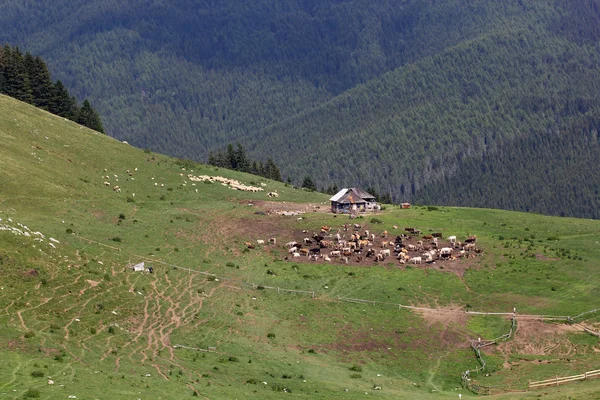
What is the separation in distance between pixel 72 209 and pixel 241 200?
98.4 ft

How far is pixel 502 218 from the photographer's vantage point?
5315 inches

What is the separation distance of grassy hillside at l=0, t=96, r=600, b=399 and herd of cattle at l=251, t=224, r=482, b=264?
4.53 ft

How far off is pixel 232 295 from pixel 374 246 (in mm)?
24809

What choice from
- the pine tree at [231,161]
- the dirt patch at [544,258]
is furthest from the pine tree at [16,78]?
the dirt patch at [544,258]

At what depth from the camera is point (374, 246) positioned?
114312mm

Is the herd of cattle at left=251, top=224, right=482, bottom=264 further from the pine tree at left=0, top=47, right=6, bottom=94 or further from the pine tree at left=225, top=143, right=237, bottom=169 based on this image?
the pine tree at left=225, top=143, right=237, bottom=169

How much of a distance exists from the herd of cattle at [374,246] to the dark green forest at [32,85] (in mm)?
62886

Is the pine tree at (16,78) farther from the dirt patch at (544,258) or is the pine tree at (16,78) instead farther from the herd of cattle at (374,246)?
the dirt patch at (544,258)

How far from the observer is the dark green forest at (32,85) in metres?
155

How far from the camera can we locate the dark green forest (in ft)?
507

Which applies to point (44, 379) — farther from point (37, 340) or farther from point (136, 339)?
point (136, 339)

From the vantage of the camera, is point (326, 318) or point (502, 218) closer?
point (326, 318)

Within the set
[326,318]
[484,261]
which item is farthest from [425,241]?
[326,318]

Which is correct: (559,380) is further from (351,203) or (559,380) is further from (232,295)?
(351,203)
